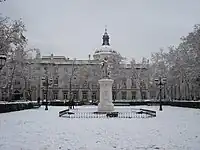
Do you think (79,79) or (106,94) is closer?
(106,94)

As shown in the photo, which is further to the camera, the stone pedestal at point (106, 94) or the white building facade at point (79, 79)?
the white building facade at point (79, 79)

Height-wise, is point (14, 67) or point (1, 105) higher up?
point (14, 67)

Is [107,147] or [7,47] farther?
[7,47]

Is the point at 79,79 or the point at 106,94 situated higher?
the point at 79,79

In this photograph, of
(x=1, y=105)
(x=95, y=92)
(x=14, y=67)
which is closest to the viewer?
(x=1, y=105)

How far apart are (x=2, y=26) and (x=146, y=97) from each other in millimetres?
71496

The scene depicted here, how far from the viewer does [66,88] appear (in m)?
101

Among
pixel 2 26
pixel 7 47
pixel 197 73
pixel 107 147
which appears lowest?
pixel 107 147

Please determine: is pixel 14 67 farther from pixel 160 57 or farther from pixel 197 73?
pixel 160 57

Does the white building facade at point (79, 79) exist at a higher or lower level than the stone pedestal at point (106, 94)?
higher

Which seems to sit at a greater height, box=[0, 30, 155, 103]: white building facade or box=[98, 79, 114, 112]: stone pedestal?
box=[0, 30, 155, 103]: white building facade

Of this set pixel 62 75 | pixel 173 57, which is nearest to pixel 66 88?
pixel 62 75

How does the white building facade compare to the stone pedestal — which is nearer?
the stone pedestal

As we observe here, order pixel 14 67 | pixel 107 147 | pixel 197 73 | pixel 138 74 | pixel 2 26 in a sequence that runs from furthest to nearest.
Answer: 1. pixel 138 74
2. pixel 14 67
3. pixel 197 73
4. pixel 2 26
5. pixel 107 147
